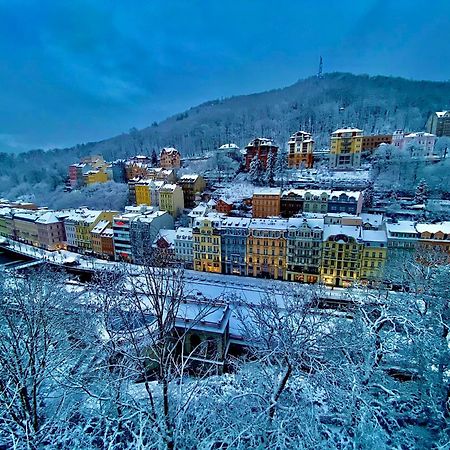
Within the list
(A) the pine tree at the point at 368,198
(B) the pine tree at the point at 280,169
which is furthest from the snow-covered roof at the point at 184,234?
(A) the pine tree at the point at 368,198

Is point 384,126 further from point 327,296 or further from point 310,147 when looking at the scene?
point 327,296

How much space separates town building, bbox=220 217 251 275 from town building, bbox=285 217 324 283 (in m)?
5.55

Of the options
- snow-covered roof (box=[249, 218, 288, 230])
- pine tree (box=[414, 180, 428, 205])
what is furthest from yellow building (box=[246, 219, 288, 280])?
pine tree (box=[414, 180, 428, 205])

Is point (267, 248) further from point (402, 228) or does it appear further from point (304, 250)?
point (402, 228)

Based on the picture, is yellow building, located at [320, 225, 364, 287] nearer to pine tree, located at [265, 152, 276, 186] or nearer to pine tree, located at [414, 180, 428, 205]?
pine tree, located at [414, 180, 428, 205]

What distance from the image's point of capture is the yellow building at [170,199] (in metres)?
50.7

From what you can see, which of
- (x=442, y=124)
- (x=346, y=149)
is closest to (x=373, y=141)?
(x=346, y=149)

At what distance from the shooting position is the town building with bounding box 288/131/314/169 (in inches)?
2638

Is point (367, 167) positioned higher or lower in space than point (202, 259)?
higher

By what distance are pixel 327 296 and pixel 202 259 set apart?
16449 millimetres

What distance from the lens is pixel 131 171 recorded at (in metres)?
75.4

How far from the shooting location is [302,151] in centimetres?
6738

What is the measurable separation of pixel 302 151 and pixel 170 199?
3605cm

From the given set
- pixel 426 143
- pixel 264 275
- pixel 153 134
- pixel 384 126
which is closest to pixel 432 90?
pixel 384 126
